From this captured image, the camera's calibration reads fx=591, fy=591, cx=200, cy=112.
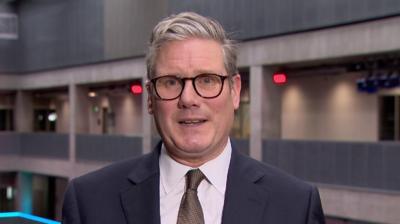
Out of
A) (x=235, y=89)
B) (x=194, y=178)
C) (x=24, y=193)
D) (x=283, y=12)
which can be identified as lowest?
(x=24, y=193)

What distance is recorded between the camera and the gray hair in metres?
2.70

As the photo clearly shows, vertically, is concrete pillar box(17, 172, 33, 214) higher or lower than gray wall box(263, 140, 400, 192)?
lower

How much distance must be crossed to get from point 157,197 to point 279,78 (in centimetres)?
1591

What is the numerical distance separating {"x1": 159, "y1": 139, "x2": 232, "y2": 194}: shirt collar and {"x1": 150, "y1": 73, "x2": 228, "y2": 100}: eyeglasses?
1.18 feet

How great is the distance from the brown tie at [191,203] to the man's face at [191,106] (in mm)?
120

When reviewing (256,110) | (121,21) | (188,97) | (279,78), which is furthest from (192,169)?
(121,21)

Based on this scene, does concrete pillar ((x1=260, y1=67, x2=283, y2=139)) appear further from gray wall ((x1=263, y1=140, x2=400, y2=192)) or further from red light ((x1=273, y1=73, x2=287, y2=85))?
gray wall ((x1=263, y1=140, x2=400, y2=192))

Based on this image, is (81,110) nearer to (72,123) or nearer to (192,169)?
(72,123)

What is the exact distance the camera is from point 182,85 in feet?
8.89

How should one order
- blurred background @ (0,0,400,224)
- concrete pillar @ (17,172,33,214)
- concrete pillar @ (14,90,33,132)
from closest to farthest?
1. blurred background @ (0,0,400,224)
2. concrete pillar @ (17,172,33,214)
3. concrete pillar @ (14,90,33,132)

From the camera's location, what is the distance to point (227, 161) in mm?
2984

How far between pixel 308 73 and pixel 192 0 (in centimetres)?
477

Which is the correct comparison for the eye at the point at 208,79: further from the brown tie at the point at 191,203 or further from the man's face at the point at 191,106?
the brown tie at the point at 191,203

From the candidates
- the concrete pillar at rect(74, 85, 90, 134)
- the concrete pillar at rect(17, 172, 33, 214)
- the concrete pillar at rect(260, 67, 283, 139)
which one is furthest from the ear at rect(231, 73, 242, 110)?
the concrete pillar at rect(17, 172, 33, 214)
